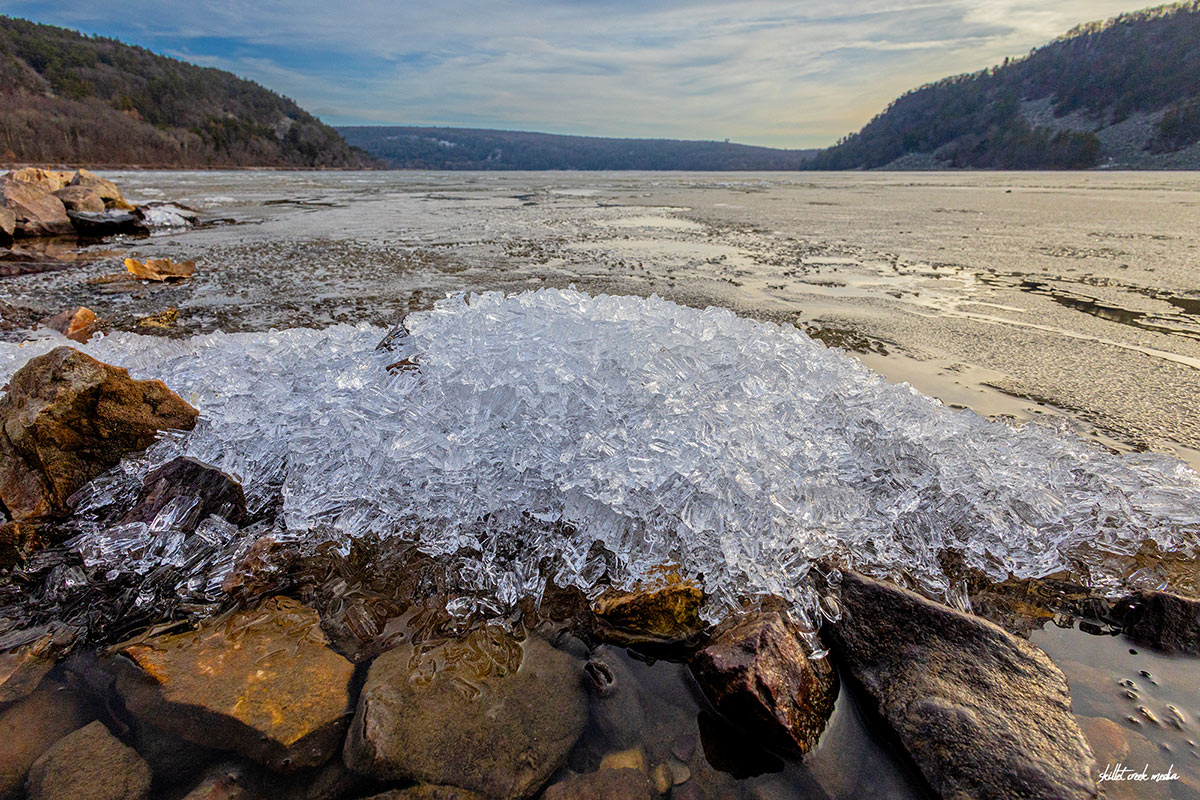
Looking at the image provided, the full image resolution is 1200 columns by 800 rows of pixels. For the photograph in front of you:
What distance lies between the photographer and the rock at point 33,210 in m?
9.78

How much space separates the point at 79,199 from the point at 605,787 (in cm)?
1532

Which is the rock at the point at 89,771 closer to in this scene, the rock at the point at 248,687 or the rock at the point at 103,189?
the rock at the point at 248,687

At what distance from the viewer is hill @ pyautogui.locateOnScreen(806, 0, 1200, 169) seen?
68.2 metres

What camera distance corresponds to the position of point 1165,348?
4.13 metres

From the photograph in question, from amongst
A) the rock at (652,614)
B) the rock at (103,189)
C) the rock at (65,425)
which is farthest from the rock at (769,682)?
the rock at (103,189)

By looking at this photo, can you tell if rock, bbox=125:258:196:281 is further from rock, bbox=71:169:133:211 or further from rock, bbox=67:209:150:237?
rock, bbox=71:169:133:211

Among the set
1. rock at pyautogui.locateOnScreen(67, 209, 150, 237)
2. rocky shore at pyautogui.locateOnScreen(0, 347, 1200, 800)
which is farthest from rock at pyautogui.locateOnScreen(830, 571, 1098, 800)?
rock at pyautogui.locateOnScreen(67, 209, 150, 237)

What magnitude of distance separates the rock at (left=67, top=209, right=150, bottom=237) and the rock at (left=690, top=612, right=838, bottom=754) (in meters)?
14.1

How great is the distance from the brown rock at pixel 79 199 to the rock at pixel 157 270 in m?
6.58

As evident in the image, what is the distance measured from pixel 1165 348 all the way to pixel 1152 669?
12.3 ft

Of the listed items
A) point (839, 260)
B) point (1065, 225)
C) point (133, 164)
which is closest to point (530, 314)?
point (839, 260)

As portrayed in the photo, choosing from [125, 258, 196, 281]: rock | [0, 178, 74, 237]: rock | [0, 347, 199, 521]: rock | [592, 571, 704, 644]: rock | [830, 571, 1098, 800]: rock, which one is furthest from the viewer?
[0, 178, 74, 237]: rock

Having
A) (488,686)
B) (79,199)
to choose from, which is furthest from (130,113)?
(488,686)

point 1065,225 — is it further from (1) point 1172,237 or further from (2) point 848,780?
(2) point 848,780
